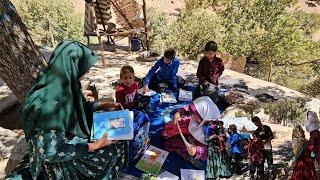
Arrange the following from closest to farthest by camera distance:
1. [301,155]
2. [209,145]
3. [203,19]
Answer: [301,155], [209,145], [203,19]

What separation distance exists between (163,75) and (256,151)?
257 centimetres

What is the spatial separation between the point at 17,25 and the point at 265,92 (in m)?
5.46

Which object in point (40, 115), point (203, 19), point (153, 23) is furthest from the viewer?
point (153, 23)

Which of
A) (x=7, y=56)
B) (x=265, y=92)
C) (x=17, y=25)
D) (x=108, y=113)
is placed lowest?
(x=265, y=92)

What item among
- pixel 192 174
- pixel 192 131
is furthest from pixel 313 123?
pixel 192 174

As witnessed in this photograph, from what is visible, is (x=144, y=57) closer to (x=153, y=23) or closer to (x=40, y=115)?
(x=40, y=115)

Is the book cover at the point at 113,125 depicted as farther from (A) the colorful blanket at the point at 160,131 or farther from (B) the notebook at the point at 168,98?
(B) the notebook at the point at 168,98

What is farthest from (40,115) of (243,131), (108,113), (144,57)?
(144,57)

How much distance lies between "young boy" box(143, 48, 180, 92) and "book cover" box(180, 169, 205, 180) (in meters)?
2.06

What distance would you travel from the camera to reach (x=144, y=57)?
391 inches

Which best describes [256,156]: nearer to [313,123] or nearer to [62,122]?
[313,123]

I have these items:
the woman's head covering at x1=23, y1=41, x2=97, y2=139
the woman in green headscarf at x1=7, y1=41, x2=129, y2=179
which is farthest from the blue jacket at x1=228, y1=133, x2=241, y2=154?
the woman's head covering at x1=23, y1=41, x2=97, y2=139

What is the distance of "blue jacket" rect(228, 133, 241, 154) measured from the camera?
4.85 metres

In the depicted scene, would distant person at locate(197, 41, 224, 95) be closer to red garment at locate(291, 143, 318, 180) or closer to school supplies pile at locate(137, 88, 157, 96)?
school supplies pile at locate(137, 88, 157, 96)
